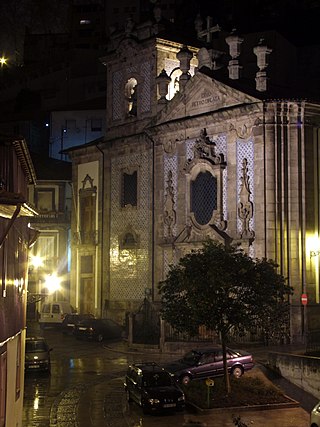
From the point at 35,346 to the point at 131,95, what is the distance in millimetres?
22876

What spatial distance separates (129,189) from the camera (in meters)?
48.3

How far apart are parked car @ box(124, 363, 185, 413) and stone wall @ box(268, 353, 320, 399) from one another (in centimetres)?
560

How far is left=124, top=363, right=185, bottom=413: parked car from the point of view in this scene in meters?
23.8

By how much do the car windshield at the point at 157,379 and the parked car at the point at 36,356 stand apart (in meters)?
7.98

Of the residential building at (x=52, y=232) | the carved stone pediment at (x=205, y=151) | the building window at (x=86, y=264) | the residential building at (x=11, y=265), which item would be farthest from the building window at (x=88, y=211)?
the residential building at (x=11, y=265)

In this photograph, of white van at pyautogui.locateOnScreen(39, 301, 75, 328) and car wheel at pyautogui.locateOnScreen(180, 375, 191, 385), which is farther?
white van at pyautogui.locateOnScreen(39, 301, 75, 328)

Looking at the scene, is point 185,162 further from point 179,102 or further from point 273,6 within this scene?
point 273,6

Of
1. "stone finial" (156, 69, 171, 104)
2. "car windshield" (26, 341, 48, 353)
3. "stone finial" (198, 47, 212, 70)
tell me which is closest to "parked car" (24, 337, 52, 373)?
"car windshield" (26, 341, 48, 353)

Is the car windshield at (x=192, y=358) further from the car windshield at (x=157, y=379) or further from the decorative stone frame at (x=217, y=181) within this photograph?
the decorative stone frame at (x=217, y=181)

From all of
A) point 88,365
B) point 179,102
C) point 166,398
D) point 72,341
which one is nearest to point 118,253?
point 72,341

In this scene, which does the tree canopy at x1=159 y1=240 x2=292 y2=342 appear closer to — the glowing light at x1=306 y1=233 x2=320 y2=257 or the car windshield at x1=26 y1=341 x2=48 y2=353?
the car windshield at x1=26 y1=341 x2=48 y2=353

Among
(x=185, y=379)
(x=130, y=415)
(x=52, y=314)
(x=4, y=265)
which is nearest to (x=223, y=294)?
(x=185, y=379)

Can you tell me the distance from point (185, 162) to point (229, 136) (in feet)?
12.7

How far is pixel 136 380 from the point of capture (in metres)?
25.2
